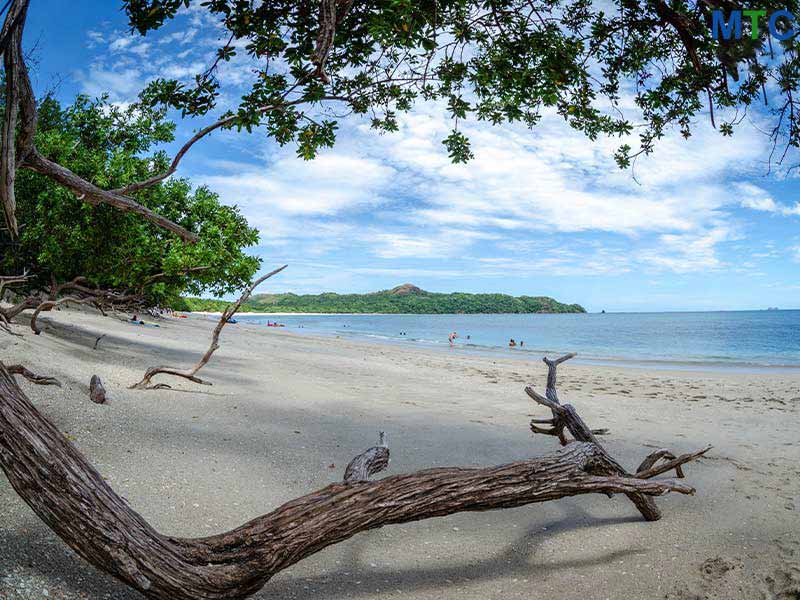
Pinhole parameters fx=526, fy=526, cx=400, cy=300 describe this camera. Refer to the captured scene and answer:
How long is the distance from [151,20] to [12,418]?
284cm

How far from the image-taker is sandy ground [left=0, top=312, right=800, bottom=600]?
3639mm

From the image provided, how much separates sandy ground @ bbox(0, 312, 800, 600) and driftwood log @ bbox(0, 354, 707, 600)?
19.8 inches

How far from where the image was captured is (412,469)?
19.5 ft

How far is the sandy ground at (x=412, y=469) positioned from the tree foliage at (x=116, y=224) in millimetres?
2463

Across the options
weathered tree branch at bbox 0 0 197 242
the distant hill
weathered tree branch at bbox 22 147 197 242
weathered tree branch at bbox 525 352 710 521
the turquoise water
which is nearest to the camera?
weathered tree branch at bbox 0 0 197 242

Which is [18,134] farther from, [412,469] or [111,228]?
[111,228]

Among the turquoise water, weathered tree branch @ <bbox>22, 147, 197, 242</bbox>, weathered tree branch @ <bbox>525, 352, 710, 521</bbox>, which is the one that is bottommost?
the turquoise water

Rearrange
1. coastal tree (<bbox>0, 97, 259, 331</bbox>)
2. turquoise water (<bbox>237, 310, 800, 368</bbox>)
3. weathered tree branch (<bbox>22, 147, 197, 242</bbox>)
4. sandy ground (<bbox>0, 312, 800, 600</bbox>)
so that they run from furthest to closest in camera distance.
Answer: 1. turquoise water (<bbox>237, 310, 800, 368</bbox>)
2. coastal tree (<bbox>0, 97, 259, 331</bbox>)
3. sandy ground (<bbox>0, 312, 800, 600</bbox>)
4. weathered tree branch (<bbox>22, 147, 197, 242</bbox>)

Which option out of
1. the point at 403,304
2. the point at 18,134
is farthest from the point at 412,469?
the point at 403,304

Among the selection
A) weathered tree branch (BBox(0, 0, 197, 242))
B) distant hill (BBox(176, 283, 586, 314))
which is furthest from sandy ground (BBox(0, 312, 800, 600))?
distant hill (BBox(176, 283, 586, 314))

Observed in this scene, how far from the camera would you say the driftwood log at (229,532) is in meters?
2.56

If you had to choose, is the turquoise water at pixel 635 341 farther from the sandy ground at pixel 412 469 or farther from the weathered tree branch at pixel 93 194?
the weathered tree branch at pixel 93 194

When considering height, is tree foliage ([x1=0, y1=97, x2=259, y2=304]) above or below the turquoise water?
above

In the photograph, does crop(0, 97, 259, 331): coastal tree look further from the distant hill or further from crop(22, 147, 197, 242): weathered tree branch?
the distant hill
